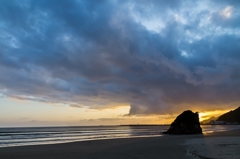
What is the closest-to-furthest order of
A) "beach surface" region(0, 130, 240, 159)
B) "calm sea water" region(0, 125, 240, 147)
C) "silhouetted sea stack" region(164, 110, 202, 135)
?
"beach surface" region(0, 130, 240, 159) → "calm sea water" region(0, 125, 240, 147) → "silhouetted sea stack" region(164, 110, 202, 135)

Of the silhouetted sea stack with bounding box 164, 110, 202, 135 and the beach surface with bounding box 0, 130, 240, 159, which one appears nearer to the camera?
the beach surface with bounding box 0, 130, 240, 159

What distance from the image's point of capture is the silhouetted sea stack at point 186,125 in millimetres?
65750

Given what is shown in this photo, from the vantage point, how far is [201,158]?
1454 centimetres

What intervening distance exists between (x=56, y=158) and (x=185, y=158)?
960 centimetres

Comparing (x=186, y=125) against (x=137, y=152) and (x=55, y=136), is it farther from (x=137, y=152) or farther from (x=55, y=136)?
(x=137, y=152)

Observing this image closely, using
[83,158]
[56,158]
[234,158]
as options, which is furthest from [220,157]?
[56,158]

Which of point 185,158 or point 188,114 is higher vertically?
point 188,114

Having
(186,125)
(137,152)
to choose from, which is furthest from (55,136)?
(137,152)

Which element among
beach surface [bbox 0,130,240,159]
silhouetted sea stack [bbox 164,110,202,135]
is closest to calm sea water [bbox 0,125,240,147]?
silhouetted sea stack [bbox 164,110,202,135]

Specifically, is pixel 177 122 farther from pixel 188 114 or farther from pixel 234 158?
pixel 234 158

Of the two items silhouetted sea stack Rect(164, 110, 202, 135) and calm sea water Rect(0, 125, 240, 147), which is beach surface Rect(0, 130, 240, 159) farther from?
silhouetted sea stack Rect(164, 110, 202, 135)

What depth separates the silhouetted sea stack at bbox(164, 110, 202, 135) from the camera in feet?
216

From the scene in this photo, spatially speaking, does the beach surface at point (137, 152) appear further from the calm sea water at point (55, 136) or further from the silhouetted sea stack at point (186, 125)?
the silhouetted sea stack at point (186, 125)

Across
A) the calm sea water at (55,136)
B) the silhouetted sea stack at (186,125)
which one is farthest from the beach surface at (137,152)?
the silhouetted sea stack at (186,125)
